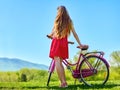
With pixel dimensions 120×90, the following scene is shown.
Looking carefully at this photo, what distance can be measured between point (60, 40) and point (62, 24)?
1.58 ft

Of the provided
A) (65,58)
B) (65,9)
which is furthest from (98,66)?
(65,9)

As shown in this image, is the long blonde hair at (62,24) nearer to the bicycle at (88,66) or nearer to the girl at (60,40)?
the girl at (60,40)

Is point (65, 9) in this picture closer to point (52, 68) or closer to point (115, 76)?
point (52, 68)

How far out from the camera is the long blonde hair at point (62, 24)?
39.9 ft

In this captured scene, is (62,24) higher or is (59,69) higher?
(62,24)

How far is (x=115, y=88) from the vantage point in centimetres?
1146

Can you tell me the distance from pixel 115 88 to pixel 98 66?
1133 mm

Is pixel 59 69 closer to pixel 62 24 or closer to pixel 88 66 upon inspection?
pixel 88 66

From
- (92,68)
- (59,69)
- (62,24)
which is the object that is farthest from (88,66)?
(62,24)

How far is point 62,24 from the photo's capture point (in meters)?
12.2

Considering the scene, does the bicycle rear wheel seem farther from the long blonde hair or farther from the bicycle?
the long blonde hair

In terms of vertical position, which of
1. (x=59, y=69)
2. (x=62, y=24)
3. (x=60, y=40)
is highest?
(x=62, y=24)

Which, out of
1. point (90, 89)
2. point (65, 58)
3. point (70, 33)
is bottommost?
point (90, 89)

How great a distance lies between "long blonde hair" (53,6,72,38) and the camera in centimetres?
1215
